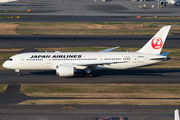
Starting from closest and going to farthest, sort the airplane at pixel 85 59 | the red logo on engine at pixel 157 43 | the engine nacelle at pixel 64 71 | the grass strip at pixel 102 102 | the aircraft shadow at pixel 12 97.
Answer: the grass strip at pixel 102 102
the aircraft shadow at pixel 12 97
the engine nacelle at pixel 64 71
the airplane at pixel 85 59
the red logo on engine at pixel 157 43

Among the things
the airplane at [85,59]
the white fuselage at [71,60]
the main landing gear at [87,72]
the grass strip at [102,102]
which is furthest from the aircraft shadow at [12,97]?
the main landing gear at [87,72]

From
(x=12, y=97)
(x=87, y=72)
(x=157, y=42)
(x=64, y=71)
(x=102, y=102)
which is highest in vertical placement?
(x=157, y=42)

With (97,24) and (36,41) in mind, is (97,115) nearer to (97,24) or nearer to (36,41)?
(36,41)

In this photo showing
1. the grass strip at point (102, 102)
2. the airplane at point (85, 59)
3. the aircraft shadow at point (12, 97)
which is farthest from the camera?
the airplane at point (85, 59)

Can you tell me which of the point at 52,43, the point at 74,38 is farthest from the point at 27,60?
the point at 74,38

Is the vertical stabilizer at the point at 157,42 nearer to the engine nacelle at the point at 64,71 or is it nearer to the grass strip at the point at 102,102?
the grass strip at the point at 102,102

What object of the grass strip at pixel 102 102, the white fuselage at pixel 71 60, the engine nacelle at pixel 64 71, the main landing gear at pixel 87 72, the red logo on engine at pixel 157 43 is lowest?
the grass strip at pixel 102 102

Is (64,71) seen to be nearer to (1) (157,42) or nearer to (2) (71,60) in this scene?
(2) (71,60)

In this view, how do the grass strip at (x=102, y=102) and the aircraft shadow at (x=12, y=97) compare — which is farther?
the aircraft shadow at (x=12, y=97)

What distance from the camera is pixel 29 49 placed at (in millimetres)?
58562

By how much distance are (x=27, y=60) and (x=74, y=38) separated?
32545 millimetres

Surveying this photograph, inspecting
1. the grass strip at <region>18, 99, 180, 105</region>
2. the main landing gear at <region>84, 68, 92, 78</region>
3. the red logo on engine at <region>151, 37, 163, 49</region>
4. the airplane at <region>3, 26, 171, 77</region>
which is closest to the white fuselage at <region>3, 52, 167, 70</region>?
the airplane at <region>3, 26, 171, 77</region>

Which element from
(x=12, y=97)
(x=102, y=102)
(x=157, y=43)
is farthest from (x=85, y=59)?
(x=12, y=97)

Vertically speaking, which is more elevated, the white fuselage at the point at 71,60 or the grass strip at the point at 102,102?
the white fuselage at the point at 71,60
